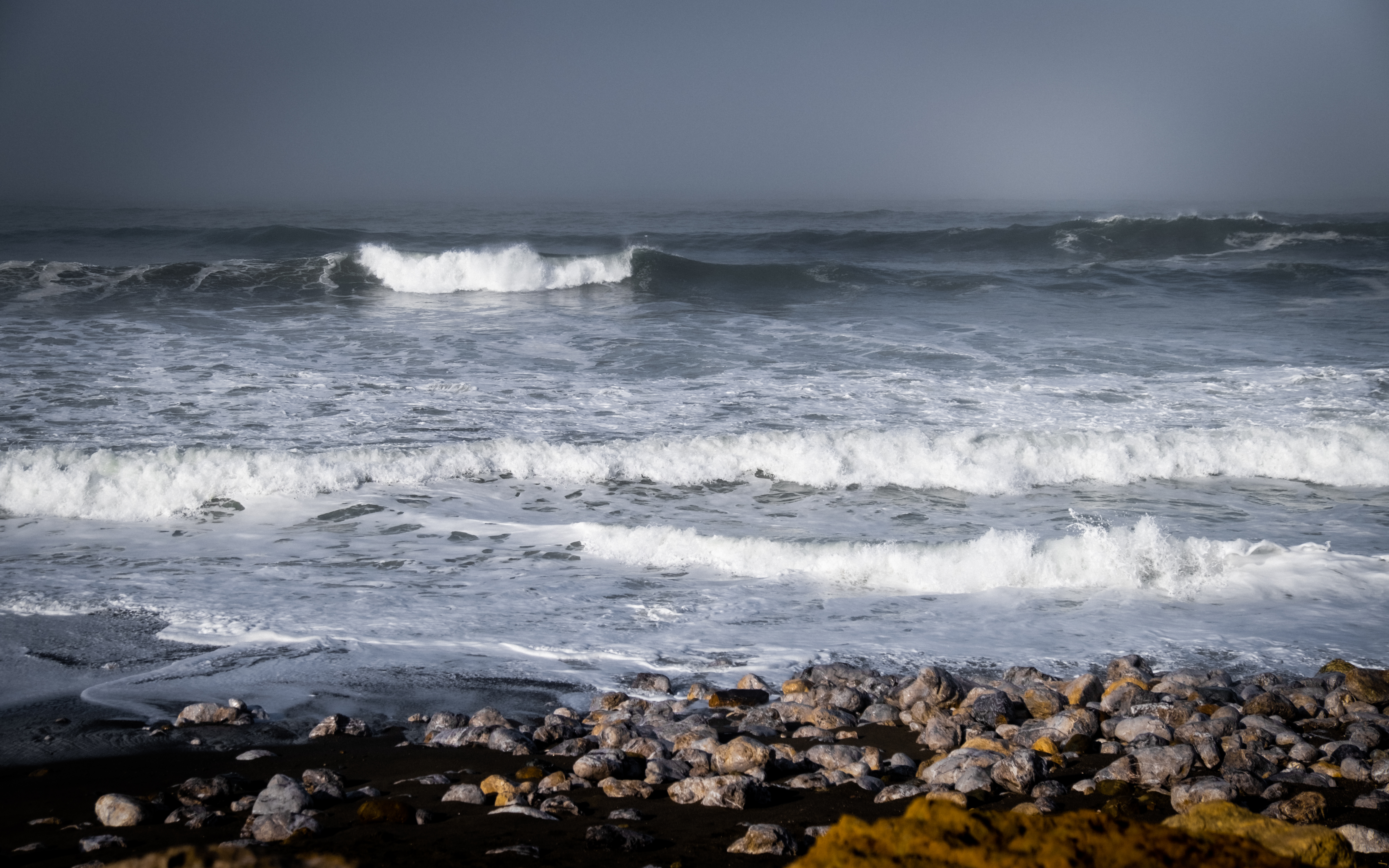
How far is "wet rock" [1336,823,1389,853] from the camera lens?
2.64 meters

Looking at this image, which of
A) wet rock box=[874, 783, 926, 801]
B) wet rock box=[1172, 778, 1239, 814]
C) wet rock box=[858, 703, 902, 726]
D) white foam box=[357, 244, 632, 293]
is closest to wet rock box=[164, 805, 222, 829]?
wet rock box=[874, 783, 926, 801]

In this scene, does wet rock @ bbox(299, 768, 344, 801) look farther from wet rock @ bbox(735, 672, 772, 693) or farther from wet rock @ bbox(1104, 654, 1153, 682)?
wet rock @ bbox(1104, 654, 1153, 682)

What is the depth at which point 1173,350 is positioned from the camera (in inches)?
569

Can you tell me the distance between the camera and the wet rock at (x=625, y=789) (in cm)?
328

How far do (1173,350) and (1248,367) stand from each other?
1337 millimetres

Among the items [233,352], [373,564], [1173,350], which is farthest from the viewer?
[1173,350]

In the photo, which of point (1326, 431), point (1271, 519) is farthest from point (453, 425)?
point (1326, 431)

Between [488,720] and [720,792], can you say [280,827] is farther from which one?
[720,792]

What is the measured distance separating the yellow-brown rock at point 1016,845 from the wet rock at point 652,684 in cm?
283

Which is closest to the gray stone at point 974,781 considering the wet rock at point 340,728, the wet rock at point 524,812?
the wet rock at point 524,812

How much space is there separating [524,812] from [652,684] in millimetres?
1624

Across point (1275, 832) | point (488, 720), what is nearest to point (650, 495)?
point (488, 720)

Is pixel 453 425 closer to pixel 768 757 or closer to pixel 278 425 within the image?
pixel 278 425

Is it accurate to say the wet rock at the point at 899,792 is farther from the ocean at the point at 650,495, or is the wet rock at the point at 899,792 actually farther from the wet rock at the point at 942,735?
the ocean at the point at 650,495
